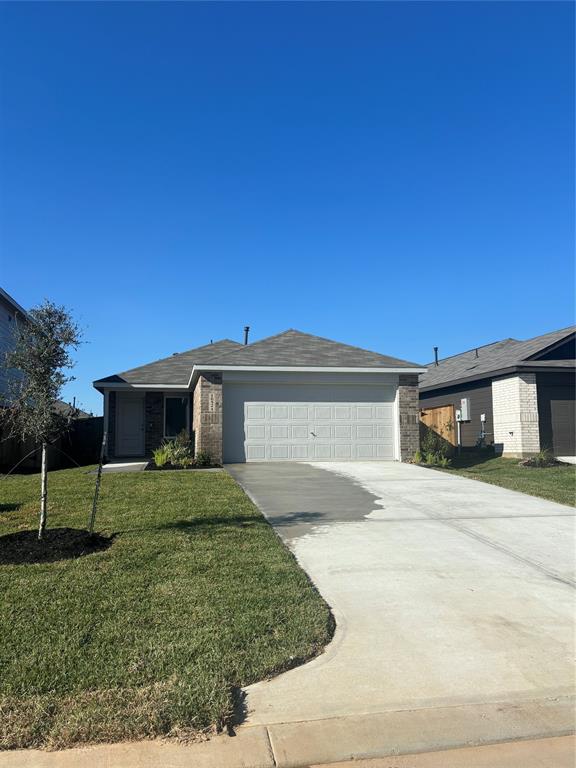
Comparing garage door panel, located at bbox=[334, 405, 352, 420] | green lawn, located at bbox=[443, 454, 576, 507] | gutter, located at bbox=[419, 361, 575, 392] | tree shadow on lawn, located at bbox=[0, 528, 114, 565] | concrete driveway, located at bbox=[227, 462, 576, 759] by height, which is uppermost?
gutter, located at bbox=[419, 361, 575, 392]

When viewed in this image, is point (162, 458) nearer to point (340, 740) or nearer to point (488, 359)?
point (340, 740)

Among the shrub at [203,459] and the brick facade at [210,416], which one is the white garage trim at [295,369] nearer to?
the brick facade at [210,416]

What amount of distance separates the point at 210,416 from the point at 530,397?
10.4 m

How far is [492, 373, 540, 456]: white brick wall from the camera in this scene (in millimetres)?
18141

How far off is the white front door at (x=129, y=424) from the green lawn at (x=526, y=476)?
10688mm

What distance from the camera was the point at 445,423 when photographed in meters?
19.9

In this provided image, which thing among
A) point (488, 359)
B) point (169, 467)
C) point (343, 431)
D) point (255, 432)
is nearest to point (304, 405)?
point (343, 431)

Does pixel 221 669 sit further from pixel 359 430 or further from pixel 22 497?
pixel 359 430

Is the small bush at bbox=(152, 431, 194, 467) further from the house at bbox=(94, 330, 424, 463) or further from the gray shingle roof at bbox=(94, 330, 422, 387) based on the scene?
the gray shingle roof at bbox=(94, 330, 422, 387)

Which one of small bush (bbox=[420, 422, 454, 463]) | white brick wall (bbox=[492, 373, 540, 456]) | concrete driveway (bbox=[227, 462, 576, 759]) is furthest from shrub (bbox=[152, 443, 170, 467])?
white brick wall (bbox=[492, 373, 540, 456])

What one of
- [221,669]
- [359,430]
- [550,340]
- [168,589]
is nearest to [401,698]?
[221,669]

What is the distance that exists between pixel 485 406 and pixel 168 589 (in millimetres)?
17825

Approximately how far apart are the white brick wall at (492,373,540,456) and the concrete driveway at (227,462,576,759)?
941cm

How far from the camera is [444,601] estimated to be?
5.00m
